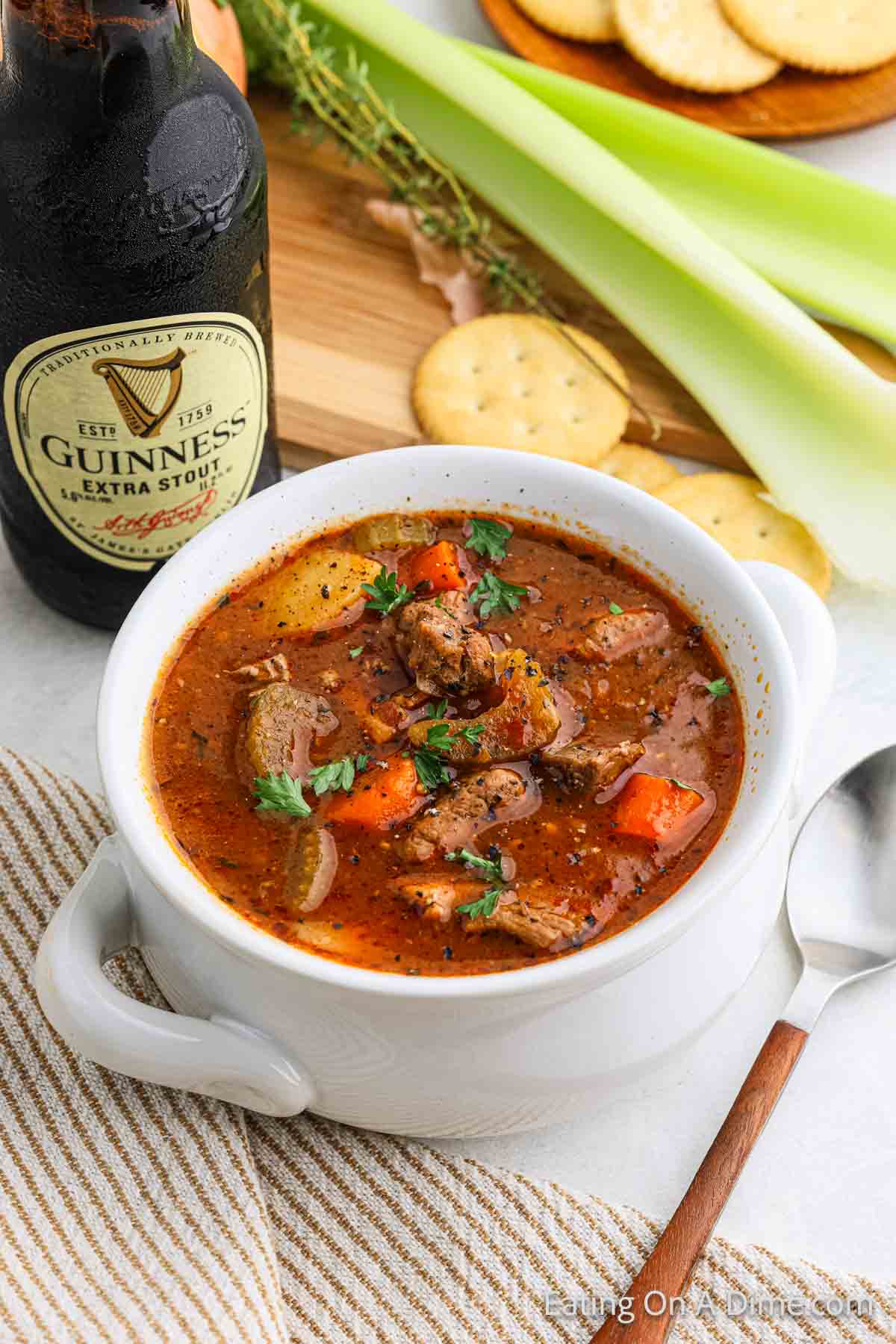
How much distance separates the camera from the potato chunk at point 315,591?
259 cm

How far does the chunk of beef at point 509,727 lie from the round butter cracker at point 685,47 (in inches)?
102

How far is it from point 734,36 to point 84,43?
247 centimetres

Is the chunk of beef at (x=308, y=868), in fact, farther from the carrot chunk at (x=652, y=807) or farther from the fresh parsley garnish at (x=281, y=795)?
the carrot chunk at (x=652, y=807)

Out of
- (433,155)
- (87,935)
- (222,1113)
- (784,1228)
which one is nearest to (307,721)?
(87,935)

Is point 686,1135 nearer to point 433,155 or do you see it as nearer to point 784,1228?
point 784,1228

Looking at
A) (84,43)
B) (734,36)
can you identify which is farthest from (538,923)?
(734,36)

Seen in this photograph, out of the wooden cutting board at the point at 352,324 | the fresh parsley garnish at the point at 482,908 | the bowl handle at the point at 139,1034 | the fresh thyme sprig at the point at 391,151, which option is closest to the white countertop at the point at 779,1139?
the bowl handle at the point at 139,1034

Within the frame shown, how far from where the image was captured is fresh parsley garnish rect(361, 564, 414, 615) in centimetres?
259

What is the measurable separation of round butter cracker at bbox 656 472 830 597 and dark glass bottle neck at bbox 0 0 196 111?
162 cm

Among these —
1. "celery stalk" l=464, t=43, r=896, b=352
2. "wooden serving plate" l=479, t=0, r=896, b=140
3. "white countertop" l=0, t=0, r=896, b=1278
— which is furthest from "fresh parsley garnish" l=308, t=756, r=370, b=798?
"wooden serving plate" l=479, t=0, r=896, b=140

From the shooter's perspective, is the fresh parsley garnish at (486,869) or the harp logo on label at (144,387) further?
the harp logo on label at (144,387)

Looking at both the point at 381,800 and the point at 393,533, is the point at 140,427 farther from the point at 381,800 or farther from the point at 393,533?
the point at 381,800

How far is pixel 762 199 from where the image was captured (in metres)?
4.11

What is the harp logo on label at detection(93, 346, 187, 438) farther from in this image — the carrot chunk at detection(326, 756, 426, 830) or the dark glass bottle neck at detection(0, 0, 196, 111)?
the carrot chunk at detection(326, 756, 426, 830)
